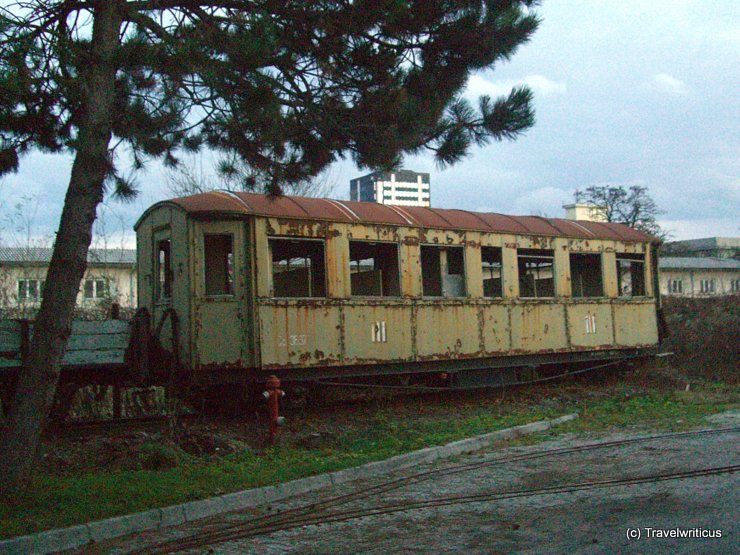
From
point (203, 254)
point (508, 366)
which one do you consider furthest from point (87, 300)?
point (508, 366)

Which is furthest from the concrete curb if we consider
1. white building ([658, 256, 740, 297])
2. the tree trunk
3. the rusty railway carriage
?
white building ([658, 256, 740, 297])

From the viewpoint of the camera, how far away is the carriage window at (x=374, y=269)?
13.7m

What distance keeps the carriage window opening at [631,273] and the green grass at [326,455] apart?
2546 mm

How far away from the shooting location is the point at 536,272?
16359 millimetres

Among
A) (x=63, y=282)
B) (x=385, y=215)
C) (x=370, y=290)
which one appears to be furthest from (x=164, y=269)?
(x=63, y=282)

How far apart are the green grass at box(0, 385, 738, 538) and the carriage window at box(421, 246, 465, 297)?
6.63 ft

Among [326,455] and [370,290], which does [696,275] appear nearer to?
[370,290]

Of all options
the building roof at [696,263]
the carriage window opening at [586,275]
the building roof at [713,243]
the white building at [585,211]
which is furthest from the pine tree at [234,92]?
the building roof at [713,243]

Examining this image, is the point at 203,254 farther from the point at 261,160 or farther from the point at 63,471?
the point at 63,471

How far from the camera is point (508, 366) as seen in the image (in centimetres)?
1545

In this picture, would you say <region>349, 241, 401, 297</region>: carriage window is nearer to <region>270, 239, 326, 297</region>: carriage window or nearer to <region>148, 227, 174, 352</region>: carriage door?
<region>270, 239, 326, 297</region>: carriage window

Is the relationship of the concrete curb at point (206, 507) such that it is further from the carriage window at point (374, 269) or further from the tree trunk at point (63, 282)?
the carriage window at point (374, 269)

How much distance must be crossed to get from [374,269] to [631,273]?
7063 mm

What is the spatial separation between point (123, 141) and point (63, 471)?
3539 mm
